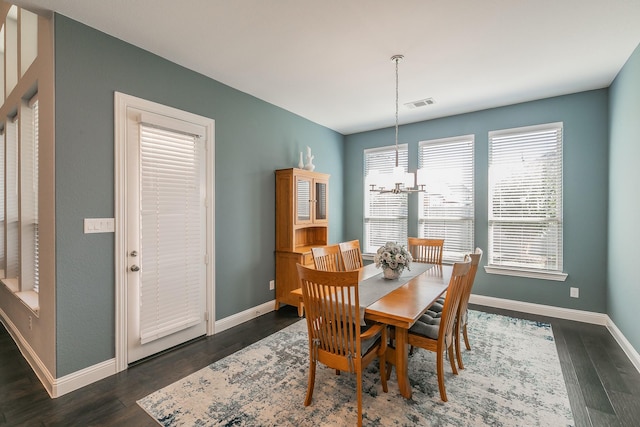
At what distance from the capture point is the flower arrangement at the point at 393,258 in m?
2.80

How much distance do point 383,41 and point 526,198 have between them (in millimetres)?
3015

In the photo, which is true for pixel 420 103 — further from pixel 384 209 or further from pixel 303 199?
pixel 303 199

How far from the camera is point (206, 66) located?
3.12 meters

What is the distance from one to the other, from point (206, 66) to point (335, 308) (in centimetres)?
279

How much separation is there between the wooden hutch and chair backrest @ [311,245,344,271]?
2.53ft

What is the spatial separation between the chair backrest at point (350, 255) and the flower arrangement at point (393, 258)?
0.56 meters

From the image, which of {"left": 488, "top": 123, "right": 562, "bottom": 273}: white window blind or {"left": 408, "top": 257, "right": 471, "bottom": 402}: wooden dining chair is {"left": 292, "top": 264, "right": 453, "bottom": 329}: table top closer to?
{"left": 408, "top": 257, "right": 471, "bottom": 402}: wooden dining chair

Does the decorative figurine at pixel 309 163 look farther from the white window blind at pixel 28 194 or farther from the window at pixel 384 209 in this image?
the white window blind at pixel 28 194

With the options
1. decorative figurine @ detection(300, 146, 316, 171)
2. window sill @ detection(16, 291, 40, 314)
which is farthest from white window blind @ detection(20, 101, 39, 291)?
decorative figurine @ detection(300, 146, 316, 171)

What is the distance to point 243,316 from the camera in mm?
3740

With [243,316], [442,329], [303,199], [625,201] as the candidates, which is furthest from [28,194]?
[625,201]

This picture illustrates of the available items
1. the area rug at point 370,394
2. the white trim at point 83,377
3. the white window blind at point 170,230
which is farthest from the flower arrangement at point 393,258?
the white trim at point 83,377

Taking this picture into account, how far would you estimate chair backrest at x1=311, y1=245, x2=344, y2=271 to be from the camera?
2.99 meters

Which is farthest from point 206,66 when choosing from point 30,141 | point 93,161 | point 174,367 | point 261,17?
point 174,367
